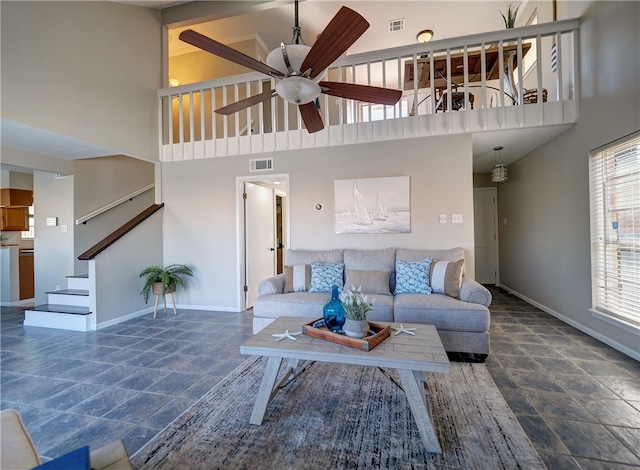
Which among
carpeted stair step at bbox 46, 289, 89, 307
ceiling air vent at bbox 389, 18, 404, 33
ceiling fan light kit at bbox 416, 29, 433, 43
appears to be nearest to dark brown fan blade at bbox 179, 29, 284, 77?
carpeted stair step at bbox 46, 289, 89, 307

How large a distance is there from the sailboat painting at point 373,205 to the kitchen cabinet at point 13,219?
6.08 metres

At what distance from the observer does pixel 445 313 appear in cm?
279

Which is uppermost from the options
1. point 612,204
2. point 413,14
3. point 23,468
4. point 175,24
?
point 413,14

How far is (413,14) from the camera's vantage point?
526cm

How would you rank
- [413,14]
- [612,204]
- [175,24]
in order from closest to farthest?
[612,204]
[175,24]
[413,14]

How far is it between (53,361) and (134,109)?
137 inches

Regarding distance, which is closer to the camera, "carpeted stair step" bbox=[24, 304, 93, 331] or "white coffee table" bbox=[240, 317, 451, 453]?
"white coffee table" bbox=[240, 317, 451, 453]

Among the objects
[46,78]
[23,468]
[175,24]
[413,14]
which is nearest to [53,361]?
[23,468]

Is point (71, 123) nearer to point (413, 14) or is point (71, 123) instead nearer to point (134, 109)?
point (134, 109)

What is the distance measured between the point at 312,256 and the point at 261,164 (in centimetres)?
166

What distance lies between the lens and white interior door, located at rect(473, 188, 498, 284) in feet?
20.5

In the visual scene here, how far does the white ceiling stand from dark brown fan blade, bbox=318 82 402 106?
204 centimetres

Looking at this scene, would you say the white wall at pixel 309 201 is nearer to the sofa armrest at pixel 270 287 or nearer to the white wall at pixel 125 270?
the white wall at pixel 125 270

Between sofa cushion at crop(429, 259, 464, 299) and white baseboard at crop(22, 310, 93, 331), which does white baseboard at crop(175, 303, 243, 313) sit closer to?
white baseboard at crop(22, 310, 93, 331)
